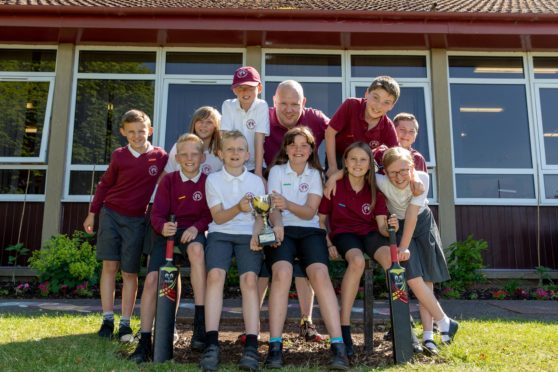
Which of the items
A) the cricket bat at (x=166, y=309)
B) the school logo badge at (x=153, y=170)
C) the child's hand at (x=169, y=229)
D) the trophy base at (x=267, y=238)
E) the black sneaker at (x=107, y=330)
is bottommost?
the black sneaker at (x=107, y=330)

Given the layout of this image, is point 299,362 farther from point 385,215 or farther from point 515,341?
point 515,341

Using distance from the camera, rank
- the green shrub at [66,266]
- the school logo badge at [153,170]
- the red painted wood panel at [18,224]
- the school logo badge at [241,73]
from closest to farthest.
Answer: the school logo badge at [241,73], the school logo badge at [153,170], the green shrub at [66,266], the red painted wood panel at [18,224]

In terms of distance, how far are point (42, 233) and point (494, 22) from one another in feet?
24.5

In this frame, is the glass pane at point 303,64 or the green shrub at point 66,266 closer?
the green shrub at point 66,266

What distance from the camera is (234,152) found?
3451 millimetres

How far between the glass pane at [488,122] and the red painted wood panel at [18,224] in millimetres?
6618

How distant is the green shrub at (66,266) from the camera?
6180 mm

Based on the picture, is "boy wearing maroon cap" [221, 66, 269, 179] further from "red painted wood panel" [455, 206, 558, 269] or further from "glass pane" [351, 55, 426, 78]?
"red painted wood panel" [455, 206, 558, 269]

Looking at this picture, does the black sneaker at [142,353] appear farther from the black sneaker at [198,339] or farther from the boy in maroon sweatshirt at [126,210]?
the boy in maroon sweatshirt at [126,210]

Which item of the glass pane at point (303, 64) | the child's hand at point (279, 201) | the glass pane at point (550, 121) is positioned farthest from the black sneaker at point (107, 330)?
the glass pane at point (550, 121)

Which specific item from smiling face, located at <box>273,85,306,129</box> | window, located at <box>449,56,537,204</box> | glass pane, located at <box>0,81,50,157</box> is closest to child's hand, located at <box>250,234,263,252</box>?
smiling face, located at <box>273,85,306,129</box>

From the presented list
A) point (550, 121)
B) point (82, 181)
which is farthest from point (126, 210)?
point (550, 121)

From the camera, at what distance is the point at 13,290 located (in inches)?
257

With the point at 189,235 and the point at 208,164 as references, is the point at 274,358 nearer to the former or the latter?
the point at 189,235
